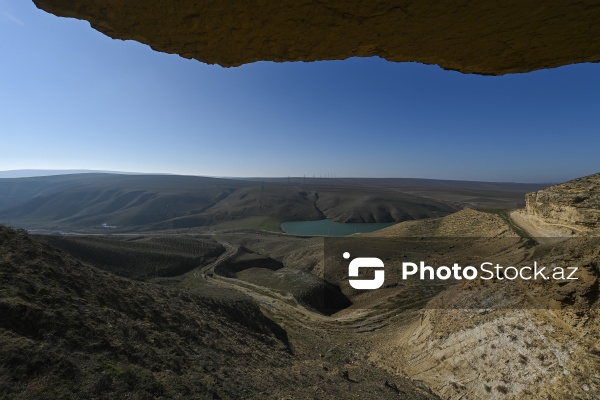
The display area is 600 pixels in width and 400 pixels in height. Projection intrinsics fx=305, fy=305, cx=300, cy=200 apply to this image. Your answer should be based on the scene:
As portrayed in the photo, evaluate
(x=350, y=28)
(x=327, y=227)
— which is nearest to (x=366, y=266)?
(x=350, y=28)

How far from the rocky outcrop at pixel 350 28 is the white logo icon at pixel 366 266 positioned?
1142 inches

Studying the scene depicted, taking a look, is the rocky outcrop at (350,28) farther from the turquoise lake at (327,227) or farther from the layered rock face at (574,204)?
the turquoise lake at (327,227)

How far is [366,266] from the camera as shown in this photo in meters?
38.0

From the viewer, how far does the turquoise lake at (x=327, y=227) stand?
92925 millimetres

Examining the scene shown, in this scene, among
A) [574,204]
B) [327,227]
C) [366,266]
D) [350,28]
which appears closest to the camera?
[350,28]

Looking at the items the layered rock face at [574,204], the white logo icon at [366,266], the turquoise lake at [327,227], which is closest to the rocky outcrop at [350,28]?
the layered rock face at [574,204]

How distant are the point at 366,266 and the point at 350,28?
36.2 m

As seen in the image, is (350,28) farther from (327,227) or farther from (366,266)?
(327,227)

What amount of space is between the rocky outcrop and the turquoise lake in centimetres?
8587

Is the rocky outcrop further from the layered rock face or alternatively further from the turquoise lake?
the turquoise lake

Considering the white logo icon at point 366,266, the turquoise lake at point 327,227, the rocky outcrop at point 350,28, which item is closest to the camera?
the rocky outcrop at point 350,28

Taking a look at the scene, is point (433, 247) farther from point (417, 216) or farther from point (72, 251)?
point (417, 216)

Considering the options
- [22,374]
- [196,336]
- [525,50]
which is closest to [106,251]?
[196,336]

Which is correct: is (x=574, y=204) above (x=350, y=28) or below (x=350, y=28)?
below
